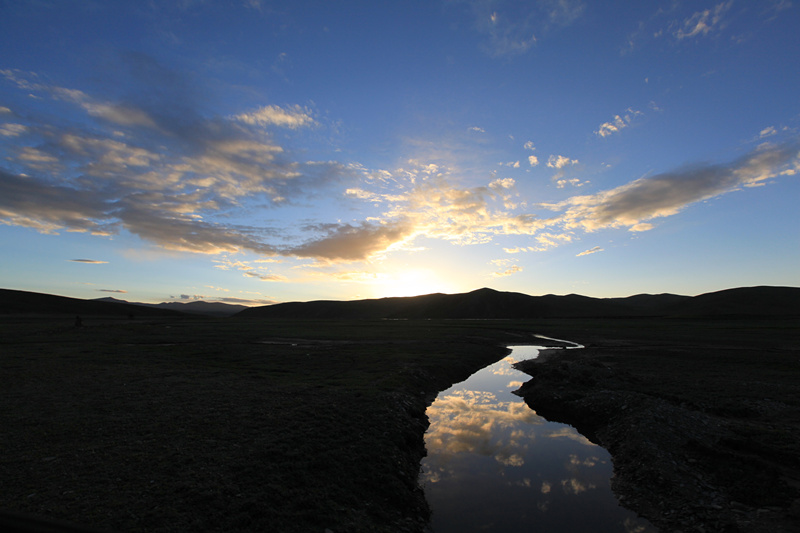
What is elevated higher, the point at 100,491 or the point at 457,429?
the point at 100,491

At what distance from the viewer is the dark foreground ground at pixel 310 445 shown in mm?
11227

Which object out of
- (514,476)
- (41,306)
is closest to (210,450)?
(514,476)

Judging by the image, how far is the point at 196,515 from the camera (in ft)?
34.1

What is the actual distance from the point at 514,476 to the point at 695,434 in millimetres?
9961

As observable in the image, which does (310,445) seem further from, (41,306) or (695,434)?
(41,306)

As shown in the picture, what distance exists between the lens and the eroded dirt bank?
1341 cm

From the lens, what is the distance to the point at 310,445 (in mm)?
15641

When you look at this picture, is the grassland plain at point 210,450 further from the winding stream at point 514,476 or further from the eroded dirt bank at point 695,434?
the eroded dirt bank at point 695,434

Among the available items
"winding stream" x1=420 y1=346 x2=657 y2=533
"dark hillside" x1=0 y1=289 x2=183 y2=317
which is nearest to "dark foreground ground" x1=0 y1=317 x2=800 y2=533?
"winding stream" x1=420 y1=346 x2=657 y2=533

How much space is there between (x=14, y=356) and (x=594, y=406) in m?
53.5

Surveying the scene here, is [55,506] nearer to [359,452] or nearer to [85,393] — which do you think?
[359,452]

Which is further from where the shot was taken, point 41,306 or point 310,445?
point 41,306

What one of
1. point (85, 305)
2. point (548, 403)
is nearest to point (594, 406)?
point (548, 403)

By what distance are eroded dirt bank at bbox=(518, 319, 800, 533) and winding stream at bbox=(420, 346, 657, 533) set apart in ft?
3.92
